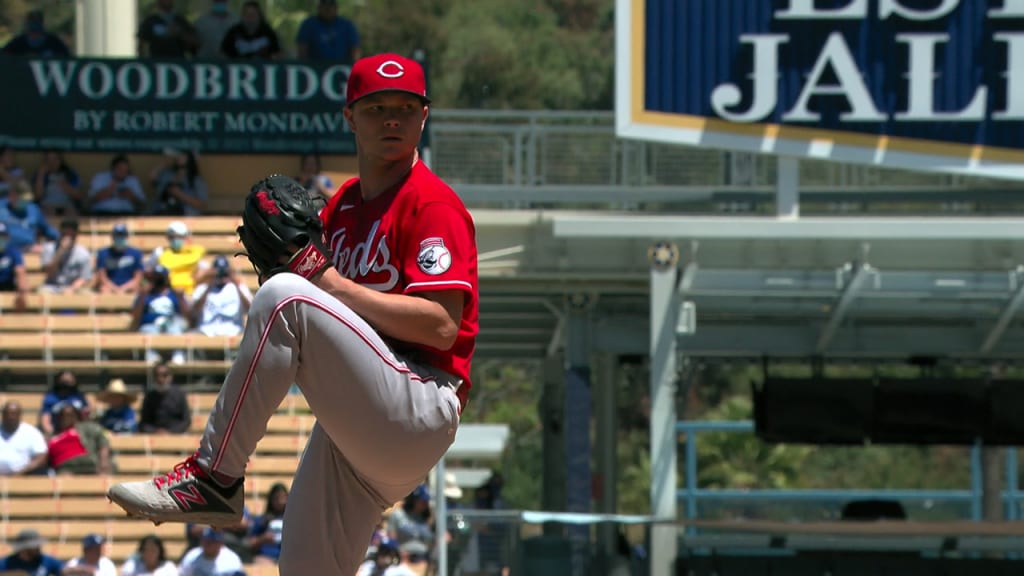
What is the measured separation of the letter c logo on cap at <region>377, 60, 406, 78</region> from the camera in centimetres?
539

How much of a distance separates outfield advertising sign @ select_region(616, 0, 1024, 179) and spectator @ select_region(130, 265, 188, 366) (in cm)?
414

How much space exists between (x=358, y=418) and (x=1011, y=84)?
11.6 metres

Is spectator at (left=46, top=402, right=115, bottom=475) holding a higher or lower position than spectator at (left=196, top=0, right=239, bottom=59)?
lower

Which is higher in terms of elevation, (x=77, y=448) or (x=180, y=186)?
(x=180, y=186)

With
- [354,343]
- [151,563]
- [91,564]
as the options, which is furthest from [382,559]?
[354,343]

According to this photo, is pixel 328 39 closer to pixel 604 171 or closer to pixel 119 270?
pixel 604 171

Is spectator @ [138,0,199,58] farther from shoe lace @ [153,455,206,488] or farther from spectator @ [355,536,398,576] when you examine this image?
A: shoe lace @ [153,455,206,488]

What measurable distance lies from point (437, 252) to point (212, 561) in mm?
7814

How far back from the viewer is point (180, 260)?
54.1 ft

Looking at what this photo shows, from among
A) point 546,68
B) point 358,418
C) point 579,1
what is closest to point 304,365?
point 358,418

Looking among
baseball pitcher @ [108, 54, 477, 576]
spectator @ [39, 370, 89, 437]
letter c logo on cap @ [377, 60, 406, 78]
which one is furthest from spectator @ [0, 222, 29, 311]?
letter c logo on cap @ [377, 60, 406, 78]

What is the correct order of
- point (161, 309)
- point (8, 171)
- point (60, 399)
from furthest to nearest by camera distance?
point (8, 171) < point (161, 309) < point (60, 399)

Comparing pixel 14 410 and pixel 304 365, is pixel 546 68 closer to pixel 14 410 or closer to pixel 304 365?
pixel 14 410

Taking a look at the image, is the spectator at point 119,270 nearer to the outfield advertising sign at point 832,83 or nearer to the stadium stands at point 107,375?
the stadium stands at point 107,375
